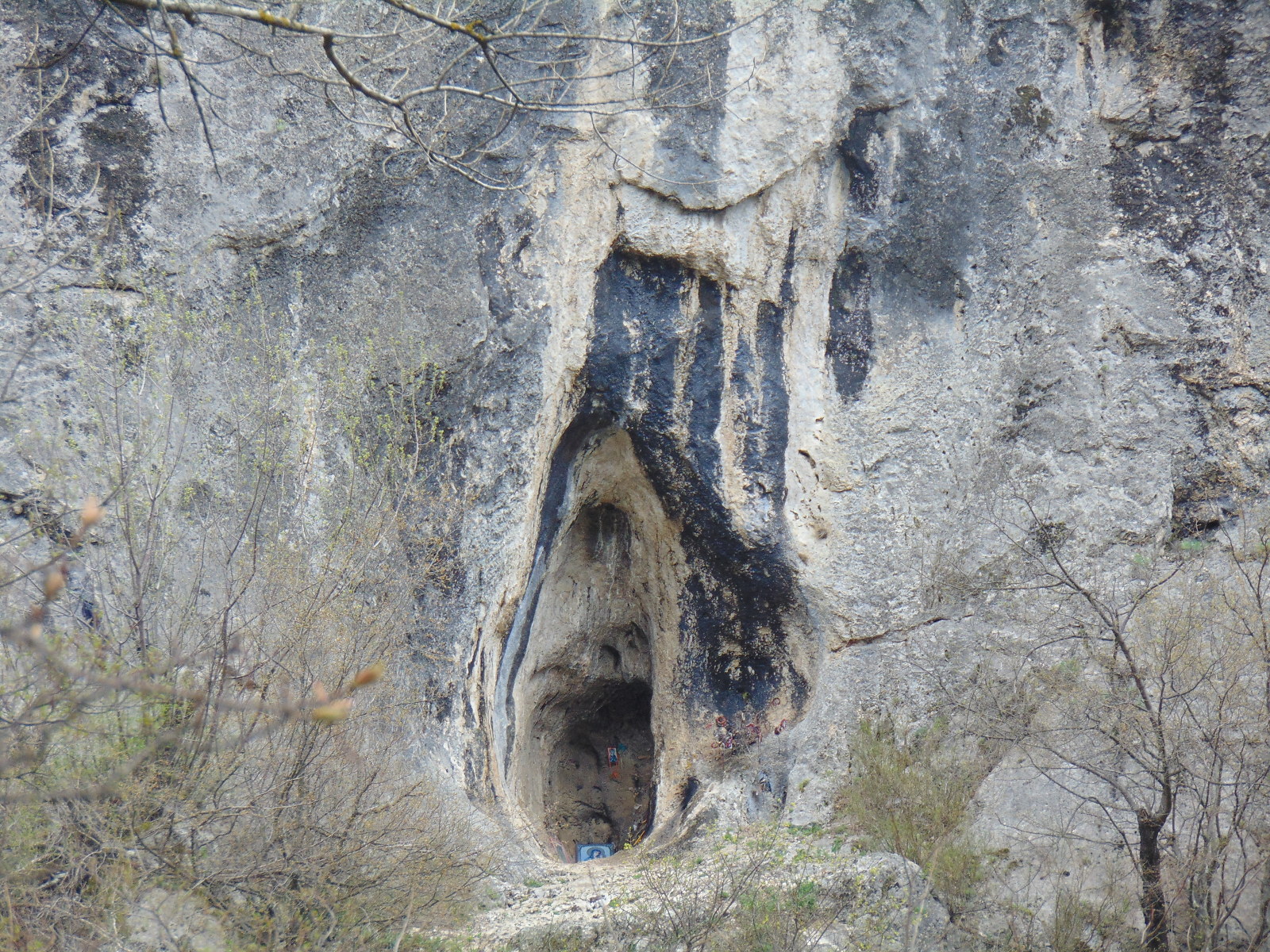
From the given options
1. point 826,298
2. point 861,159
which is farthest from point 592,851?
point 861,159

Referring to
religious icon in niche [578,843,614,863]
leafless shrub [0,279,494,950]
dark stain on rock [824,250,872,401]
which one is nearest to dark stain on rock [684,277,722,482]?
dark stain on rock [824,250,872,401]

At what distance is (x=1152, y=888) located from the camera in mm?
5625

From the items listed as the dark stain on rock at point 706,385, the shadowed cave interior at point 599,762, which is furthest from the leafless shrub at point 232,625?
the shadowed cave interior at point 599,762

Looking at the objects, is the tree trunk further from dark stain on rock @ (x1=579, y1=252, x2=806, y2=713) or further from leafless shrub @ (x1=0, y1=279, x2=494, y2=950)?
leafless shrub @ (x1=0, y1=279, x2=494, y2=950)

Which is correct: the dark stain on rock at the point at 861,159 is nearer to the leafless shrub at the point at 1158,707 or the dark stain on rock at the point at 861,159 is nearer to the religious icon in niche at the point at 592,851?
the leafless shrub at the point at 1158,707

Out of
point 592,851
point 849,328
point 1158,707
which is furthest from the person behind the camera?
point 592,851

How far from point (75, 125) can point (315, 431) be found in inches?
90.1

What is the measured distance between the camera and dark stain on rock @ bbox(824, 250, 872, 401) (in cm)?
744

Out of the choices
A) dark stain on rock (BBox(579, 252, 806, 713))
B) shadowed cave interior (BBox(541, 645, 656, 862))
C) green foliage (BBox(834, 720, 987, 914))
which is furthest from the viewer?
shadowed cave interior (BBox(541, 645, 656, 862))

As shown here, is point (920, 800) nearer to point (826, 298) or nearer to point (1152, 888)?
point (1152, 888)

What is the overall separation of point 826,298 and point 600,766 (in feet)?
16.1

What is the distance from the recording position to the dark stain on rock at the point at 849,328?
744 centimetres

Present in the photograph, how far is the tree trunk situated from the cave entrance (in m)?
4.28

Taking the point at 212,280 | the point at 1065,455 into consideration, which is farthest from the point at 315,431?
the point at 1065,455
